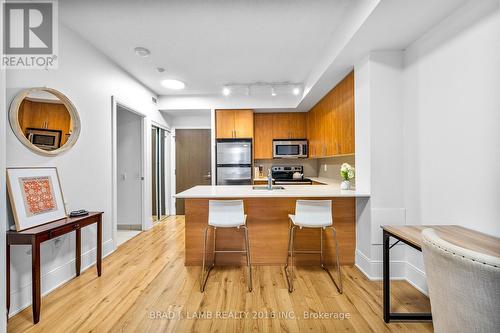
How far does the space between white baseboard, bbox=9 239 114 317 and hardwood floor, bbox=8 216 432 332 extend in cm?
7

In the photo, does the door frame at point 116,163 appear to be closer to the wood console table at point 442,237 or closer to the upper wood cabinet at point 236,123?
the upper wood cabinet at point 236,123

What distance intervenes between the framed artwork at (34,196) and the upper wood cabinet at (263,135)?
145 inches

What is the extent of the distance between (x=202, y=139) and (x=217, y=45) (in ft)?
9.48

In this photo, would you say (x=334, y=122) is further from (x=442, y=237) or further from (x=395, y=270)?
(x=442, y=237)

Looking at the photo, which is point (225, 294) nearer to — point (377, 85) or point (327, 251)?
point (327, 251)

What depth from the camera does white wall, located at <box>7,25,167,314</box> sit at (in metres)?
1.99

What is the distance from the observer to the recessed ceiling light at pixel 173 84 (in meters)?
4.07

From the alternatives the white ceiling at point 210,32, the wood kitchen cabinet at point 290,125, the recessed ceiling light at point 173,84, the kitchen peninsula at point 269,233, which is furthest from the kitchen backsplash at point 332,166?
the recessed ceiling light at point 173,84

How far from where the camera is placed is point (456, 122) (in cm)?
184

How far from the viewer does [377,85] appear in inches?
96.0

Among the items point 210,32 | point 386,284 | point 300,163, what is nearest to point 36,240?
point 210,32

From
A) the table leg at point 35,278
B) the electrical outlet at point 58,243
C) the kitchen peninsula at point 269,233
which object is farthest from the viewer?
the kitchen peninsula at point 269,233

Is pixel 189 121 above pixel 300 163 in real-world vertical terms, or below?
above

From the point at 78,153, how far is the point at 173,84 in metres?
2.10
